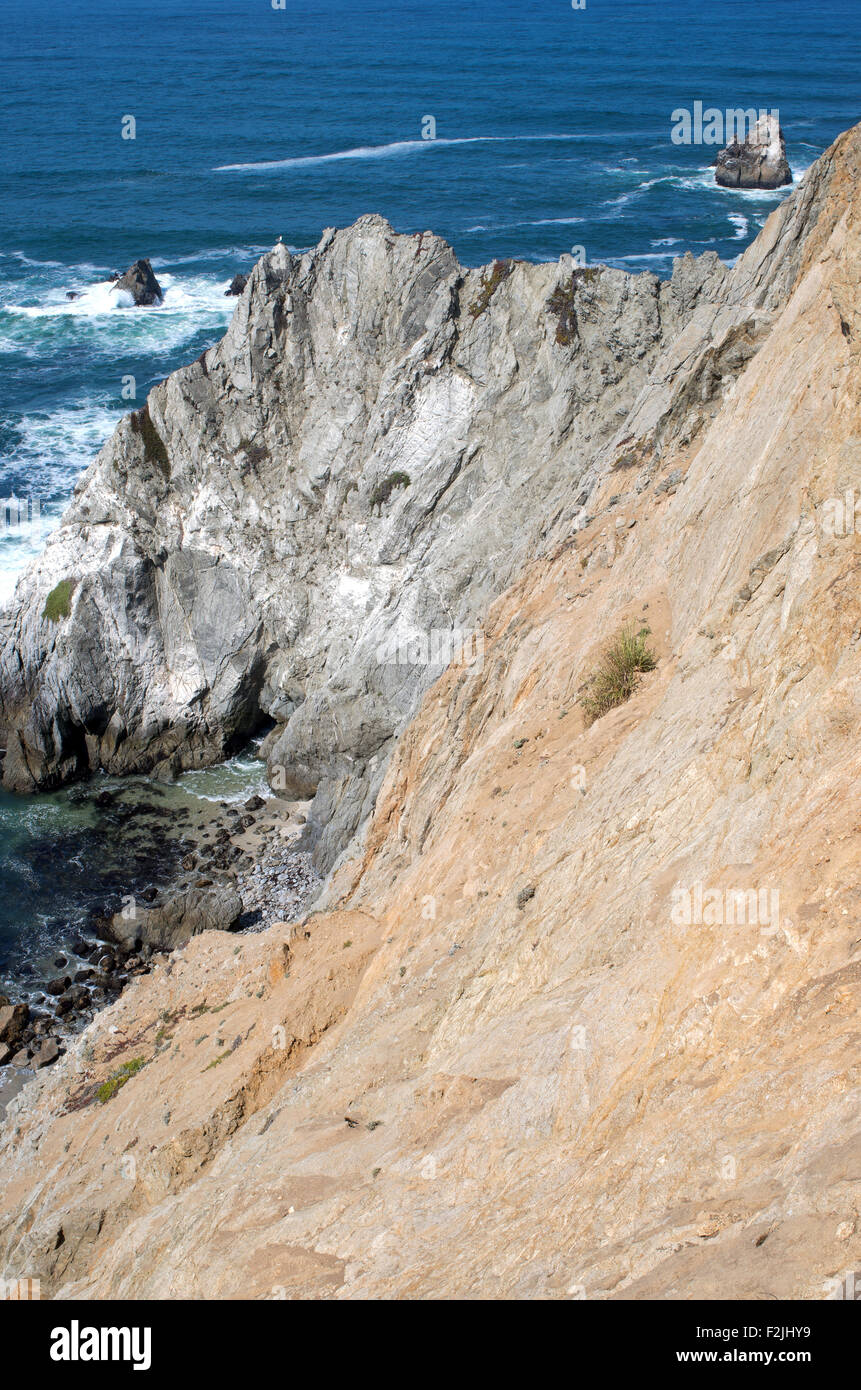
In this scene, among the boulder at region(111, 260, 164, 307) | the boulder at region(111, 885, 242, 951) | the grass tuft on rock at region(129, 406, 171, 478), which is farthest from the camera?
the boulder at region(111, 260, 164, 307)

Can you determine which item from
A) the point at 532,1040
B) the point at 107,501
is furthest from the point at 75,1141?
the point at 107,501

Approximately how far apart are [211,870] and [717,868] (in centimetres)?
3005

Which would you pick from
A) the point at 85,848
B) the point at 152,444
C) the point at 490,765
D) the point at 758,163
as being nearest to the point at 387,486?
the point at 152,444

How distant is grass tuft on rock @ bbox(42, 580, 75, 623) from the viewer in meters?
44.6

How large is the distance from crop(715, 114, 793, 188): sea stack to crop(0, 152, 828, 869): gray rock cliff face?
62504 millimetres

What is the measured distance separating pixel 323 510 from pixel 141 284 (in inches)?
1658

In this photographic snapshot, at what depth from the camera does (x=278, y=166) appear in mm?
99875

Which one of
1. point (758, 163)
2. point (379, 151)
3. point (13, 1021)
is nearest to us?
point (13, 1021)

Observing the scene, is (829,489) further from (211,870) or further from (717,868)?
(211,870)

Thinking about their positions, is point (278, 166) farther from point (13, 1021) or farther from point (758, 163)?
point (13, 1021)

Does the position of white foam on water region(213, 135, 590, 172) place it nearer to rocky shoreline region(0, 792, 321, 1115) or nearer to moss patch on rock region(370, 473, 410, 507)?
moss patch on rock region(370, 473, 410, 507)

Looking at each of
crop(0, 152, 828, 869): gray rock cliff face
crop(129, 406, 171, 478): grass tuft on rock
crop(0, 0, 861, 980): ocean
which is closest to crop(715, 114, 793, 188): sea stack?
crop(0, 0, 861, 980): ocean

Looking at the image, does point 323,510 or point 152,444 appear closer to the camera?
point 323,510

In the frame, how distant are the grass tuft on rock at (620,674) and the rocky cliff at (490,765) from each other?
36 cm
